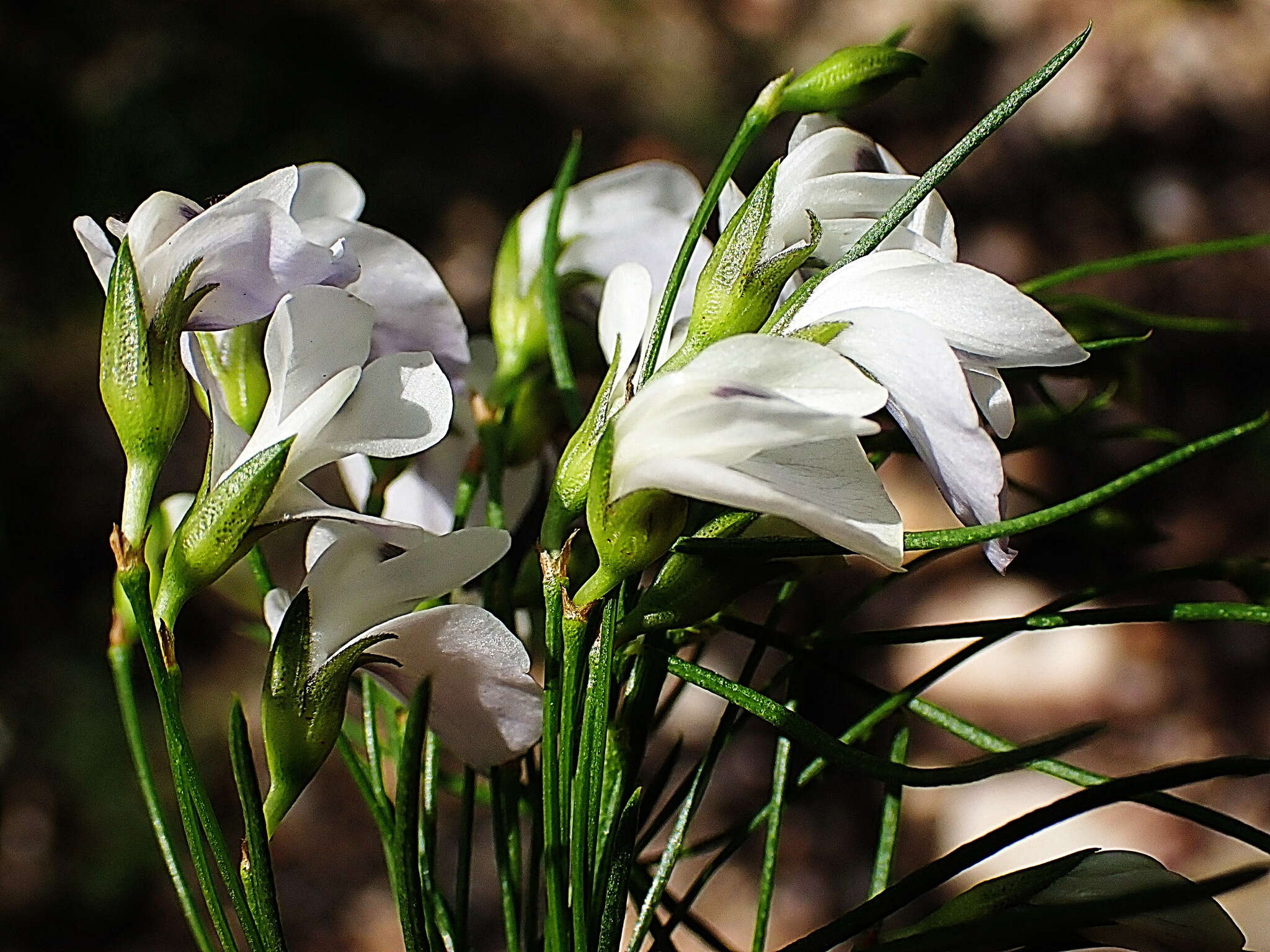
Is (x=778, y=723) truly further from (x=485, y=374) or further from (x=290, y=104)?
(x=290, y=104)

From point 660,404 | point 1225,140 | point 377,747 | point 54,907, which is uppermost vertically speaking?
point 1225,140

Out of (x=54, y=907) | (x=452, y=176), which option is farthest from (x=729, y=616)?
(x=452, y=176)

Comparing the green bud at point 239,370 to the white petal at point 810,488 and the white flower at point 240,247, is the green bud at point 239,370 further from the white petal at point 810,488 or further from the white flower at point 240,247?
the white petal at point 810,488

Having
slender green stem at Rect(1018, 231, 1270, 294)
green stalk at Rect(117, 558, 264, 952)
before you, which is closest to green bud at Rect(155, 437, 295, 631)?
green stalk at Rect(117, 558, 264, 952)

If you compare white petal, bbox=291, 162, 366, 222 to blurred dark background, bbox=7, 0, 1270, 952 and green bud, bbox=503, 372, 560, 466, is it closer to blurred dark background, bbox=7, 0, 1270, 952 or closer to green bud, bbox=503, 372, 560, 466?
green bud, bbox=503, 372, 560, 466

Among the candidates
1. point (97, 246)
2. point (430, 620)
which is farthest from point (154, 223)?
point (430, 620)
